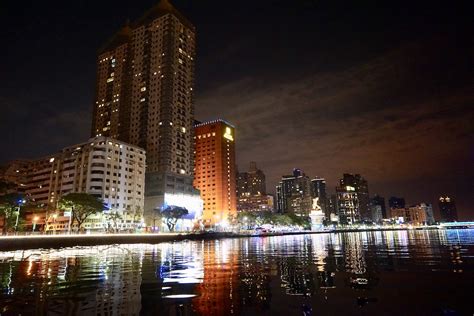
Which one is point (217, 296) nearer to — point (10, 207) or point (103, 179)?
point (10, 207)

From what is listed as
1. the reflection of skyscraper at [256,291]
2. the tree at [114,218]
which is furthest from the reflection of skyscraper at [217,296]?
the tree at [114,218]

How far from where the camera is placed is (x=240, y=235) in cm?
19862

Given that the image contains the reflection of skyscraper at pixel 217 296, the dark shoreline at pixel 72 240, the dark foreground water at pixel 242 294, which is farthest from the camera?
the dark shoreline at pixel 72 240

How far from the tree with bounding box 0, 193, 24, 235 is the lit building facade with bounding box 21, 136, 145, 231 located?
34729 mm

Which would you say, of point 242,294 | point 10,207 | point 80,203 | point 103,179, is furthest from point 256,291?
point 103,179

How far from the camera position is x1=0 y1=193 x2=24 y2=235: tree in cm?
10922

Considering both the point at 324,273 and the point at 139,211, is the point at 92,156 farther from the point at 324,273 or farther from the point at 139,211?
the point at 324,273

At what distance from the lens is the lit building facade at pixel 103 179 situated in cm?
16325

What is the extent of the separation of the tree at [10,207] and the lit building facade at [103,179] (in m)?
34.7

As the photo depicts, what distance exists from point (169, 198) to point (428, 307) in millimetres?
185309

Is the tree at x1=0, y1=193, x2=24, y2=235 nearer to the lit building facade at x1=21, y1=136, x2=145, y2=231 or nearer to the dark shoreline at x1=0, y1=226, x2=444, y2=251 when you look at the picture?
the dark shoreline at x1=0, y1=226, x2=444, y2=251

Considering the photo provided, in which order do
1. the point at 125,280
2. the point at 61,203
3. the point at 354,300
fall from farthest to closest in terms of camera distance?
the point at 61,203, the point at 125,280, the point at 354,300

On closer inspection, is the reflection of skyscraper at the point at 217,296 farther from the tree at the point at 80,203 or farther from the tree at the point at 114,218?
the tree at the point at 114,218

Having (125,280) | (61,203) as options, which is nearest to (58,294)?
(125,280)
